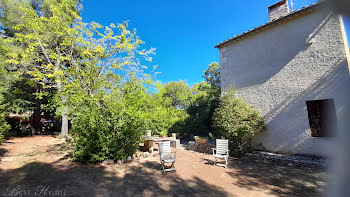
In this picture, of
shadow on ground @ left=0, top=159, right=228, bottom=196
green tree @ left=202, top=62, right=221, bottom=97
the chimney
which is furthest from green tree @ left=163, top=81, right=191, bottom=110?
shadow on ground @ left=0, top=159, right=228, bottom=196

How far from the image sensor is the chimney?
8.08 m

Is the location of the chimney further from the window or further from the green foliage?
the green foliage

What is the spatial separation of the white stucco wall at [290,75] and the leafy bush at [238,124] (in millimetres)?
489

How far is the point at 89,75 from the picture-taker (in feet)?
22.8

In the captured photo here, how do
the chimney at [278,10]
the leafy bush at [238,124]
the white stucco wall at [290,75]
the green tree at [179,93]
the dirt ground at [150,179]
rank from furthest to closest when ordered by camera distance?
the green tree at [179,93] < the chimney at [278,10] < the leafy bush at [238,124] < the white stucco wall at [290,75] < the dirt ground at [150,179]

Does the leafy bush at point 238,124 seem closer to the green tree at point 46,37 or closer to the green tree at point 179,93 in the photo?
the green tree at point 46,37

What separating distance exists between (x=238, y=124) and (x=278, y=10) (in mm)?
6173

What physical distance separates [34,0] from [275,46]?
61.5 feet

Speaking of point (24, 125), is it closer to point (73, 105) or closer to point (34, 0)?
point (34, 0)

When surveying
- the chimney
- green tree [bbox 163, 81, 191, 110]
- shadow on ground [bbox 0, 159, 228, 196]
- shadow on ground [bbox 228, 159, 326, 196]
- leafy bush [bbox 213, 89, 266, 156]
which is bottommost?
shadow on ground [bbox 228, 159, 326, 196]

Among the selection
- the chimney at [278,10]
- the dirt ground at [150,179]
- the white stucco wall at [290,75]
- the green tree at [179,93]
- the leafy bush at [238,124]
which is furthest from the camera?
the green tree at [179,93]

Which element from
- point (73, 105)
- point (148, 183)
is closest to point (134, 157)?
point (148, 183)

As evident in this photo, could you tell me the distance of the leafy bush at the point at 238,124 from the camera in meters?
7.55

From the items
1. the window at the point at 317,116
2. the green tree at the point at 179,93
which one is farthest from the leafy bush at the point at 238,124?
the green tree at the point at 179,93
